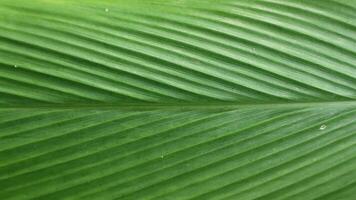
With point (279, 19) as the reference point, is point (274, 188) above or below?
below

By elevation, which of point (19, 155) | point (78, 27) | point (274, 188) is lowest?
point (274, 188)

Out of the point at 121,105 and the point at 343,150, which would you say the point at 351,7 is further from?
the point at 121,105

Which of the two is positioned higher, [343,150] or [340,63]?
[340,63]

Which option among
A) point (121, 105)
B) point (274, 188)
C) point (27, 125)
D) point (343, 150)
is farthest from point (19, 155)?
point (343, 150)

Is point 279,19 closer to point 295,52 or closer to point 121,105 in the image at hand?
point 295,52

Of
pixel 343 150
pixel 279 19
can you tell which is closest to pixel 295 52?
pixel 279 19
